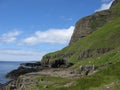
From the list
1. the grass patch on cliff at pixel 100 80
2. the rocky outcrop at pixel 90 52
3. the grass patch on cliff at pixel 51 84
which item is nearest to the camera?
the grass patch on cliff at pixel 100 80

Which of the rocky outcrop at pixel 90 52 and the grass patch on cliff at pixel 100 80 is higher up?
the rocky outcrop at pixel 90 52

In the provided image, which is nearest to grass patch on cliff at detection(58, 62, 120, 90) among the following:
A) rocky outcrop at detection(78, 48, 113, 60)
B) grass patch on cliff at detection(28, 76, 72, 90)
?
grass patch on cliff at detection(28, 76, 72, 90)

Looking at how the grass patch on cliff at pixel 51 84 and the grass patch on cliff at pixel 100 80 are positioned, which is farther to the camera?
the grass patch on cliff at pixel 51 84

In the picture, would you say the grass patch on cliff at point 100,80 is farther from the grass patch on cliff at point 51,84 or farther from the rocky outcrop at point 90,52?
the rocky outcrop at point 90,52

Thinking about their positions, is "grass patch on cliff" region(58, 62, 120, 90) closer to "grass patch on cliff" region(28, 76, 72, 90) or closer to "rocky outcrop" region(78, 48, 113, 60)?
"grass patch on cliff" region(28, 76, 72, 90)

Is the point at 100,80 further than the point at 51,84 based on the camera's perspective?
No

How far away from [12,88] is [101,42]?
96269mm

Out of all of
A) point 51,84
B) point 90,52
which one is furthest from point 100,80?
point 90,52

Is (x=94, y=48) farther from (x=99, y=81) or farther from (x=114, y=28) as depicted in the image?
(x=99, y=81)

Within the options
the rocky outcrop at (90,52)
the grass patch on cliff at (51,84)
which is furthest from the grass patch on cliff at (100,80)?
the rocky outcrop at (90,52)

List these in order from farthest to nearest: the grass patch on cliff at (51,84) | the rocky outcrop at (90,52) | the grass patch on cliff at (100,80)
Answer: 1. the rocky outcrop at (90,52)
2. the grass patch on cliff at (51,84)
3. the grass patch on cliff at (100,80)

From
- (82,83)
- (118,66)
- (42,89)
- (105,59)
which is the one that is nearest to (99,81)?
(82,83)

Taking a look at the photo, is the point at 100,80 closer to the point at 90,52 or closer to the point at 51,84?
the point at 51,84

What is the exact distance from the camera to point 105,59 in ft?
273
